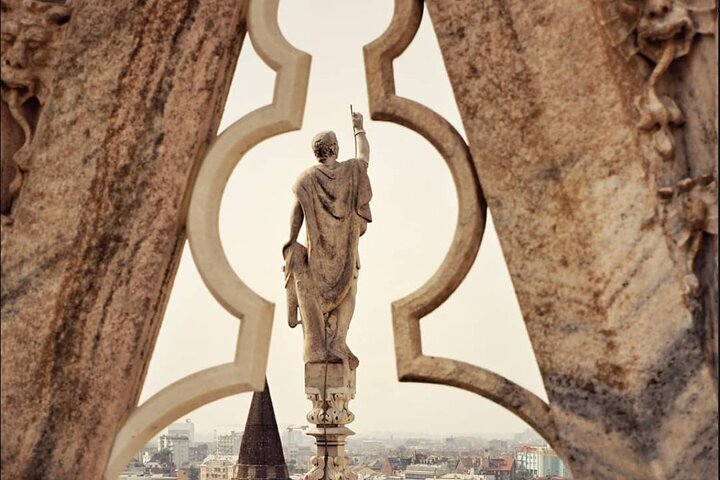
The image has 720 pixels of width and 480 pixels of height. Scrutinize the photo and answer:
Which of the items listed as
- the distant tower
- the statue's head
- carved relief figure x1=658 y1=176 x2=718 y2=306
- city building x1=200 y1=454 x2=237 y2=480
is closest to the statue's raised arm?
the statue's head

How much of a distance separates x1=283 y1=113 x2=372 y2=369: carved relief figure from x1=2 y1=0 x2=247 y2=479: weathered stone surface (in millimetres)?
2735

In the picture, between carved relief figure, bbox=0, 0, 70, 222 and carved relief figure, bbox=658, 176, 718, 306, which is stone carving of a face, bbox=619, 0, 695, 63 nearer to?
carved relief figure, bbox=658, 176, 718, 306

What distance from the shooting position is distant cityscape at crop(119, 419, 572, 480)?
47.5 feet

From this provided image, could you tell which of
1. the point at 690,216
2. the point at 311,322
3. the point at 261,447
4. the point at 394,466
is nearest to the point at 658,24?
the point at 690,216

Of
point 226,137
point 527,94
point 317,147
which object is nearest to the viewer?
point 527,94

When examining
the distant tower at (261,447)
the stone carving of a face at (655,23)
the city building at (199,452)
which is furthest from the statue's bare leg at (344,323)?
the city building at (199,452)

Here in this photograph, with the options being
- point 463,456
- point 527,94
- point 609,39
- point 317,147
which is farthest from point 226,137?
point 463,456

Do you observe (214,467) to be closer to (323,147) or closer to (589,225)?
(323,147)

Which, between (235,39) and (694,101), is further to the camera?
(235,39)

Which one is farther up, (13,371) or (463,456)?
(463,456)

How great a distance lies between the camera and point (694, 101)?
3174 millimetres

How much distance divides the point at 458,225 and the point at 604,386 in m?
0.65

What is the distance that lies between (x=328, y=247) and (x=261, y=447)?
527 centimetres

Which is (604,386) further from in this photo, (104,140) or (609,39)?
(104,140)
